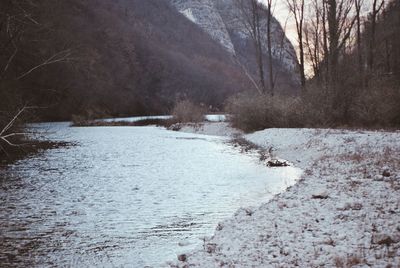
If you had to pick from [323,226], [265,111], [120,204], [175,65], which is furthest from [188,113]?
[175,65]

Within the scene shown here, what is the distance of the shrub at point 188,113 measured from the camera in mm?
46438

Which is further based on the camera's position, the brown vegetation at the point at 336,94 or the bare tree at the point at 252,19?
the bare tree at the point at 252,19

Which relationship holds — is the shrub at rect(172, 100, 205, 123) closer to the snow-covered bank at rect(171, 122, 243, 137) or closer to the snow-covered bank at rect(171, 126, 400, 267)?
the snow-covered bank at rect(171, 122, 243, 137)

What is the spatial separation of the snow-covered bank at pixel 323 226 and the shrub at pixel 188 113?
113 ft

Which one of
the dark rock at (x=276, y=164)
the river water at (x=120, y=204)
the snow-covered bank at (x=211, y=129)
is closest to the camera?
the river water at (x=120, y=204)

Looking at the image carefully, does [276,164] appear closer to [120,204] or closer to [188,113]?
[120,204]

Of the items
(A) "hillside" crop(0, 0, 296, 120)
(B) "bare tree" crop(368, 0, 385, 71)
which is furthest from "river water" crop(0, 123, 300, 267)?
(A) "hillside" crop(0, 0, 296, 120)

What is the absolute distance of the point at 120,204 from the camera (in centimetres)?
1038

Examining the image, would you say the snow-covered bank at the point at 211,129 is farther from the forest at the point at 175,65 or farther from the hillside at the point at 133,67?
the hillside at the point at 133,67

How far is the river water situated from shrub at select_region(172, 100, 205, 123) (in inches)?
1066

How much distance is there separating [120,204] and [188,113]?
37.3m

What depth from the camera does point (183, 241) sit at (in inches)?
279

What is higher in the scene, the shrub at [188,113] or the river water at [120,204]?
the shrub at [188,113]

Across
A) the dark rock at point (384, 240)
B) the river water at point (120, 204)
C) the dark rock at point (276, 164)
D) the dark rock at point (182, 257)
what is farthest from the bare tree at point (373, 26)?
the dark rock at point (182, 257)
